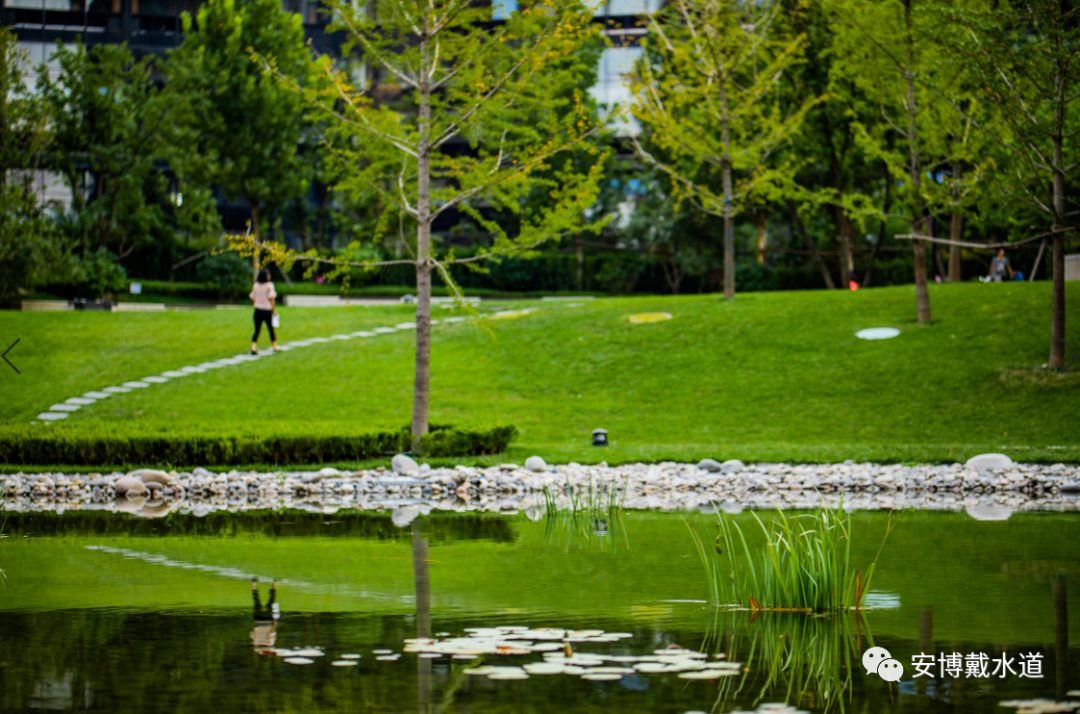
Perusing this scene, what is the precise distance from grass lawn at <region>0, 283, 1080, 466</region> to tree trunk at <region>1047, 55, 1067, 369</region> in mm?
624

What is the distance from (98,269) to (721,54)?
865 inches

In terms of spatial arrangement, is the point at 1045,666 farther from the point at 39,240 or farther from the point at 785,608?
the point at 39,240

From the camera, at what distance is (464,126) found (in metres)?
22.2

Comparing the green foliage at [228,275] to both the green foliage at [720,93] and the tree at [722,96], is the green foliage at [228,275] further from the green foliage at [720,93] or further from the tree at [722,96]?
the tree at [722,96]

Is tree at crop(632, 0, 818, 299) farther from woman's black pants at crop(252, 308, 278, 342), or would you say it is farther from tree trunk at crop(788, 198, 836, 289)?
tree trunk at crop(788, 198, 836, 289)

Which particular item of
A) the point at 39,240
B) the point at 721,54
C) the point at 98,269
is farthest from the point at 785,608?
the point at 98,269

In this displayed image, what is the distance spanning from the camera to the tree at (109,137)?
45250 millimetres

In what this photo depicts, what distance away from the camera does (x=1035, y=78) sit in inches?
950

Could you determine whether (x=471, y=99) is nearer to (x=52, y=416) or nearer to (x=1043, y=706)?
(x=52, y=416)

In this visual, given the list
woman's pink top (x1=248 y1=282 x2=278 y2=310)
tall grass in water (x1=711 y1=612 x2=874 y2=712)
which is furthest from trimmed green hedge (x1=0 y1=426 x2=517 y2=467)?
tall grass in water (x1=711 y1=612 x2=874 y2=712)

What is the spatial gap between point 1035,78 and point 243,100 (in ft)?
110

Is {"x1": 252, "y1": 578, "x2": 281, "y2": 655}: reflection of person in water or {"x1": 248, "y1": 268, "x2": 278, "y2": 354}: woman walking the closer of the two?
{"x1": 252, "y1": 578, "x2": 281, "y2": 655}: reflection of person in water

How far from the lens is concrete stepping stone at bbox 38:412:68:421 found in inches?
995

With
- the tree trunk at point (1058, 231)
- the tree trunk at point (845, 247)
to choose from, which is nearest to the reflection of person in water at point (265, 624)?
the tree trunk at point (1058, 231)
